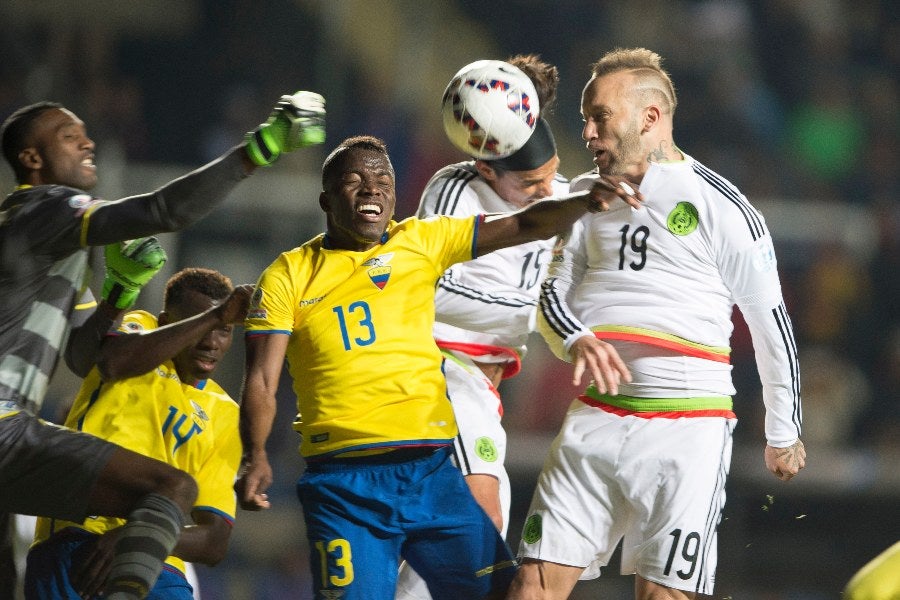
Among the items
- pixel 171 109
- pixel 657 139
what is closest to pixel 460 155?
pixel 171 109

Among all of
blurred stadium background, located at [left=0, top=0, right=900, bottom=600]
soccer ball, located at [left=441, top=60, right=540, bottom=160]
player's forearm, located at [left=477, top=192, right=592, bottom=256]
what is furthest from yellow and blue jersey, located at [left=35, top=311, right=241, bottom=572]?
blurred stadium background, located at [left=0, top=0, right=900, bottom=600]

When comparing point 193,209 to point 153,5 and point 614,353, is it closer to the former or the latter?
point 614,353

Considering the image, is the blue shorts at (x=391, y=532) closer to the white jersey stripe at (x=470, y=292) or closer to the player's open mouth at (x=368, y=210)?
the player's open mouth at (x=368, y=210)

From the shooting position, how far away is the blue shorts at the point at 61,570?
438 cm

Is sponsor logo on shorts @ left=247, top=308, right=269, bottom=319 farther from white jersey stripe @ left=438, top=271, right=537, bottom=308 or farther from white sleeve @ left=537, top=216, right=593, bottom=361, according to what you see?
white jersey stripe @ left=438, top=271, right=537, bottom=308

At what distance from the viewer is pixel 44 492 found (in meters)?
4.04

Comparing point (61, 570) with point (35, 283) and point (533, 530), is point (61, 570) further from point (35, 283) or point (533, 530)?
point (533, 530)

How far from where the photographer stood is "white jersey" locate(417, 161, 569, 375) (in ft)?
17.4

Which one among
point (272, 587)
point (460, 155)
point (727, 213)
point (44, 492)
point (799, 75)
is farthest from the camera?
point (799, 75)

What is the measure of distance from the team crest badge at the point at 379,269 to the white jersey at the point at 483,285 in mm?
963

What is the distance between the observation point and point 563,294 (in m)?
4.60

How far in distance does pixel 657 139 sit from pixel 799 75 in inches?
325

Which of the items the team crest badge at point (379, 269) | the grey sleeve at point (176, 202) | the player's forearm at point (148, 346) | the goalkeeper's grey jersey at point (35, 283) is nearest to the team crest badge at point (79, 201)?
the goalkeeper's grey jersey at point (35, 283)

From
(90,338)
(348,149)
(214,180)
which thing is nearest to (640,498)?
(348,149)
